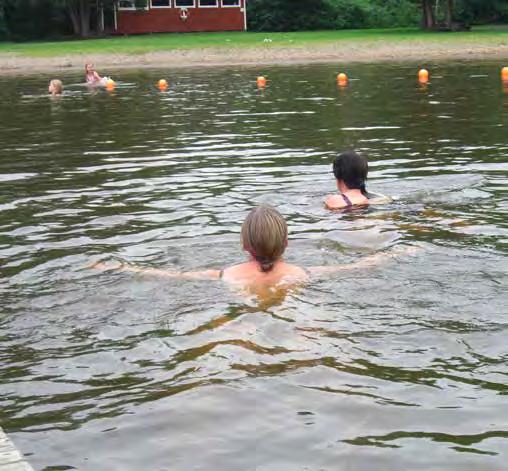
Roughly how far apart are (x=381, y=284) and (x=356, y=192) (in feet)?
11.4

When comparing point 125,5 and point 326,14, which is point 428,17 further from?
point 125,5

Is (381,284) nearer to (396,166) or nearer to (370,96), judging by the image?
(396,166)

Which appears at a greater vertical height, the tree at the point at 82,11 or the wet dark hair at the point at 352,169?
the tree at the point at 82,11

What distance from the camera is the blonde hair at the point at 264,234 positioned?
7172mm

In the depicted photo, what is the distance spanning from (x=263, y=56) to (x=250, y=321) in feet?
135

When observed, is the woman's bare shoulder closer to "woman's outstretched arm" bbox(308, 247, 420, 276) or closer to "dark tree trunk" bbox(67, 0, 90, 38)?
"woman's outstretched arm" bbox(308, 247, 420, 276)

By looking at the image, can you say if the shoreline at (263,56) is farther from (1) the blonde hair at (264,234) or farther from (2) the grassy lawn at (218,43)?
(1) the blonde hair at (264,234)

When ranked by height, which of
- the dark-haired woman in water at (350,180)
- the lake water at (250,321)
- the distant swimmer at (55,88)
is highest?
the distant swimmer at (55,88)

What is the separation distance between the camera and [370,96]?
25938 millimetres

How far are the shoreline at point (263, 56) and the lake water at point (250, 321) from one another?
29.9 metres

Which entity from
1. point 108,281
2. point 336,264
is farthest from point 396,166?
point 108,281

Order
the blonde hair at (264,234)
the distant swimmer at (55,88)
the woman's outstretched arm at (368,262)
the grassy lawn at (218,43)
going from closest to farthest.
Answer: the blonde hair at (264,234), the woman's outstretched arm at (368,262), the distant swimmer at (55,88), the grassy lawn at (218,43)

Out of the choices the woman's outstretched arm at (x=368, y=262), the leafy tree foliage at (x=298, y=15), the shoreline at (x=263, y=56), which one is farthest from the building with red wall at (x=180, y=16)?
the woman's outstretched arm at (x=368, y=262)

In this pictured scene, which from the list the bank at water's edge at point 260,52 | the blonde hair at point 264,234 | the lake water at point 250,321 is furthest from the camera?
the bank at water's edge at point 260,52
